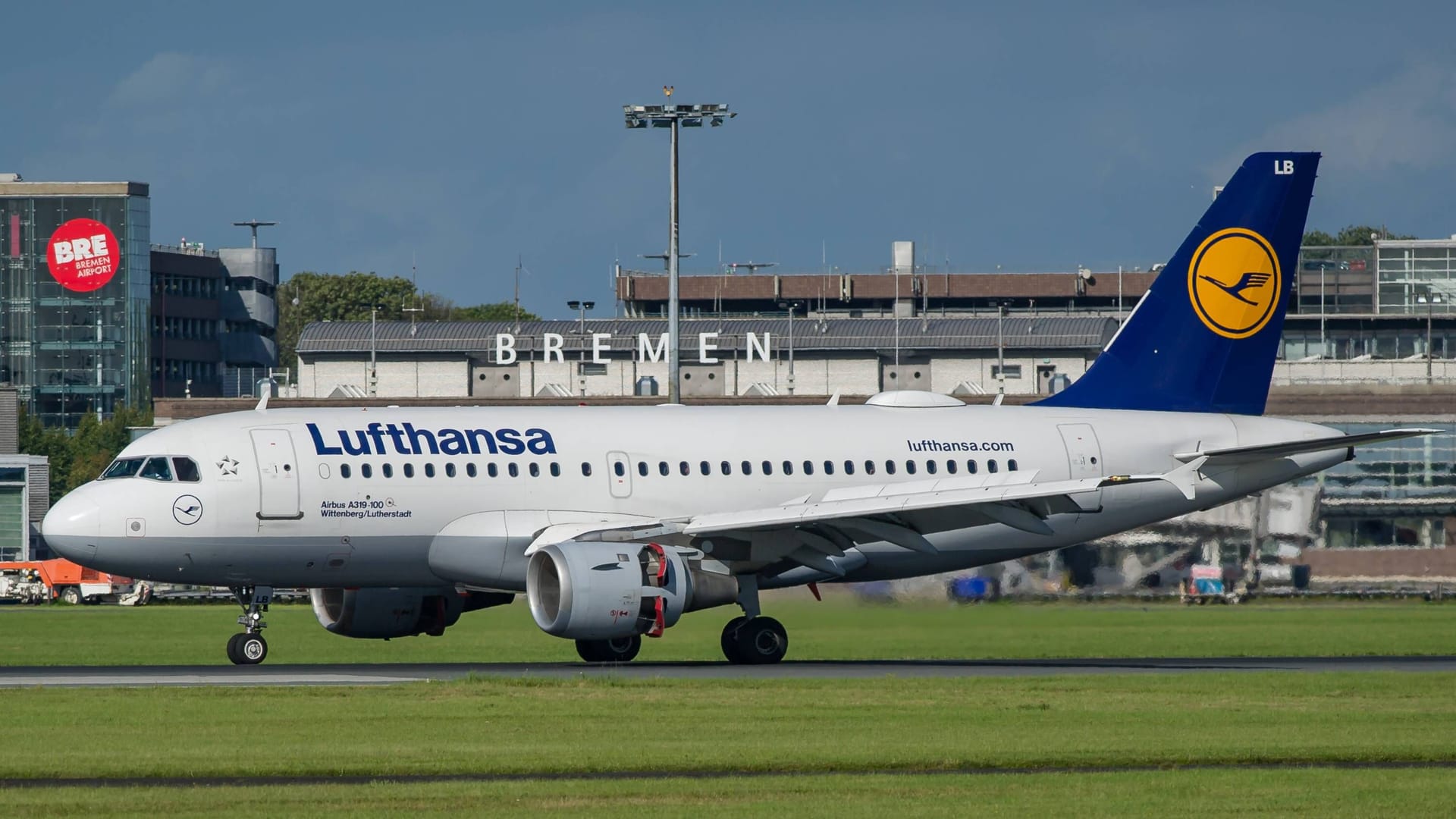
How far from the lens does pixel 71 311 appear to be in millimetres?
157500

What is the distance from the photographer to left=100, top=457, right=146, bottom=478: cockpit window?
35.4 meters

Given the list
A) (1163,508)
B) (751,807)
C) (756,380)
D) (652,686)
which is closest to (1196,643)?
(1163,508)

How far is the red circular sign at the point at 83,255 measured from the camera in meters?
155

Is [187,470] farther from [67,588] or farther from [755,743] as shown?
[67,588]

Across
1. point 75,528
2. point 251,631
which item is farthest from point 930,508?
point 75,528

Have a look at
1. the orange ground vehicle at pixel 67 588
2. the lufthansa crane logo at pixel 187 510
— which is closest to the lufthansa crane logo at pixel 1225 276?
the lufthansa crane logo at pixel 187 510

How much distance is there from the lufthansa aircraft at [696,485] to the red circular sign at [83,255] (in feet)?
406

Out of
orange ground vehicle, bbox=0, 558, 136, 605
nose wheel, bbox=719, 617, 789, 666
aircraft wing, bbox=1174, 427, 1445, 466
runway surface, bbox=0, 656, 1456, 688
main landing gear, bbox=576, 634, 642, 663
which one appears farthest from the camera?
orange ground vehicle, bbox=0, 558, 136, 605

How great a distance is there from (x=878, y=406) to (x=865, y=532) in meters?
5.83

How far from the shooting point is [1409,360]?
391ft

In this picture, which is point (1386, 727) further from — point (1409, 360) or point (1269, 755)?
point (1409, 360)

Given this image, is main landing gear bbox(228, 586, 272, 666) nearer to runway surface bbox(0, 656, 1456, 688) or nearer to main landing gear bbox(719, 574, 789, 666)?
runway surface bbox(0, 656, 1456, 688)

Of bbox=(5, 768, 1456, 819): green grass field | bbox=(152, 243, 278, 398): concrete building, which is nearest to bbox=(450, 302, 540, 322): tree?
bbox=(152, 243, 278, 398): concrete building

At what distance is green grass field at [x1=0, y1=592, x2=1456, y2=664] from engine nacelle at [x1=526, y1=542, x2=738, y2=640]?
520 cm
